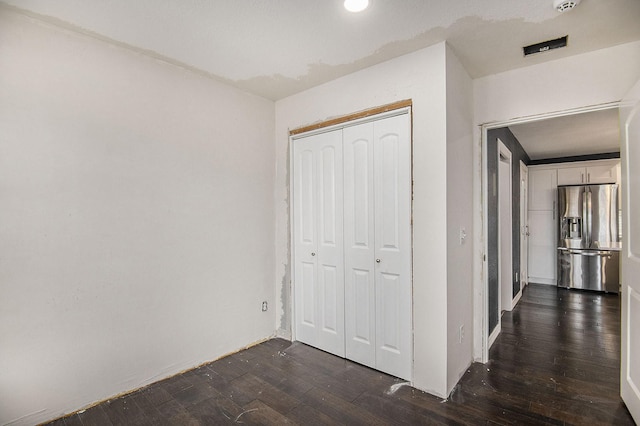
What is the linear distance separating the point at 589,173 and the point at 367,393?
574 centimetres

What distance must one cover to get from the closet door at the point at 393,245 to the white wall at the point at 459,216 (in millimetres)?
293

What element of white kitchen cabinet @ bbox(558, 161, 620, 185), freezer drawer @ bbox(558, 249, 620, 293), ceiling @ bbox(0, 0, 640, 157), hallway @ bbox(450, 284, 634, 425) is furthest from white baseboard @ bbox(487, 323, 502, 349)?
white kitchen cabinet @ bbox(558, 161, 620, 185)

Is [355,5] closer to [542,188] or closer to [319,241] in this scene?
[319,241]

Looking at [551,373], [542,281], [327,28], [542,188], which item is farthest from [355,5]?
[542,281]

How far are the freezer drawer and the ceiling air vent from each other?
4474mm

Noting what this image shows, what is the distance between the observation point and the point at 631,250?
2.02 m

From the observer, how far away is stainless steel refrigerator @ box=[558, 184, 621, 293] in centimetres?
509

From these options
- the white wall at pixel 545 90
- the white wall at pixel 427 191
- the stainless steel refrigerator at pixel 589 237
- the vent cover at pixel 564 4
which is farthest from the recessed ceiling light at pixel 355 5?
the stainless steel refrigerator at pixel 589 237

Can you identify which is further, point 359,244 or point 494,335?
point 494,335

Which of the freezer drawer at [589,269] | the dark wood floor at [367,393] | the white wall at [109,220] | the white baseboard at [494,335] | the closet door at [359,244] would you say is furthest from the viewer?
the freezer drawer at [589,269]

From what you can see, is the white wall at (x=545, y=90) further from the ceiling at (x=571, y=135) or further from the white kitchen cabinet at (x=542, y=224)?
the white kitchen cabinet at (x=542, y=224)

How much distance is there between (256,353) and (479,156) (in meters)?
2.72

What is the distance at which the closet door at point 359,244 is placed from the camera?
2656mm

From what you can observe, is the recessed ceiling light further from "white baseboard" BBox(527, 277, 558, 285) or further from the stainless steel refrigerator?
"white baseboard" BBox(527, 277, 558, 285)
